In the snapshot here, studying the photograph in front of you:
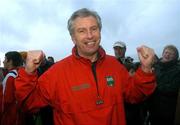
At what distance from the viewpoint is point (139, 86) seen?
13.8 feet

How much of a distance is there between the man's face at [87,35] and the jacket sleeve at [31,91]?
0.54m

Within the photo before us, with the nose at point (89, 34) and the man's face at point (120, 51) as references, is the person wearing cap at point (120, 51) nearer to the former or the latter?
the man's face at point (120, 51)

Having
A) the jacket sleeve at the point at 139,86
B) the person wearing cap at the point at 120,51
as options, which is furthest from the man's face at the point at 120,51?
the jacket sleeve at the point at 139,86

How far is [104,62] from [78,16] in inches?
24.0

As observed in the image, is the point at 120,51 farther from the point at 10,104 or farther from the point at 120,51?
the point at 10,104

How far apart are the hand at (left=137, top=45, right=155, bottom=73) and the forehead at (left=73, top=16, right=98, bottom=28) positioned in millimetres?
596

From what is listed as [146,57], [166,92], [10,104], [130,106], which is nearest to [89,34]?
[146,57]

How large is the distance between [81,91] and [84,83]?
10 centimetres

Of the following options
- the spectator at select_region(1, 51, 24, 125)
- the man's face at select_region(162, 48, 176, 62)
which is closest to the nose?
the spectator at select_region(1, 51, 24, 125)

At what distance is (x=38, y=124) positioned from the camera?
855 cm

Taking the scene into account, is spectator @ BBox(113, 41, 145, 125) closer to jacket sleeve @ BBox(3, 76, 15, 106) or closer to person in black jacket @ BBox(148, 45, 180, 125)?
person in black jacket @ BBox(148, 45, 180, 125)

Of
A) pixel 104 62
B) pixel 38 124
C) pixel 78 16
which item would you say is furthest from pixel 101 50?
pixel 38 124

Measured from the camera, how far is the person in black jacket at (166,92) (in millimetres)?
7391

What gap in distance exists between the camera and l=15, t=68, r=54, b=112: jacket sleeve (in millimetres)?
3959
